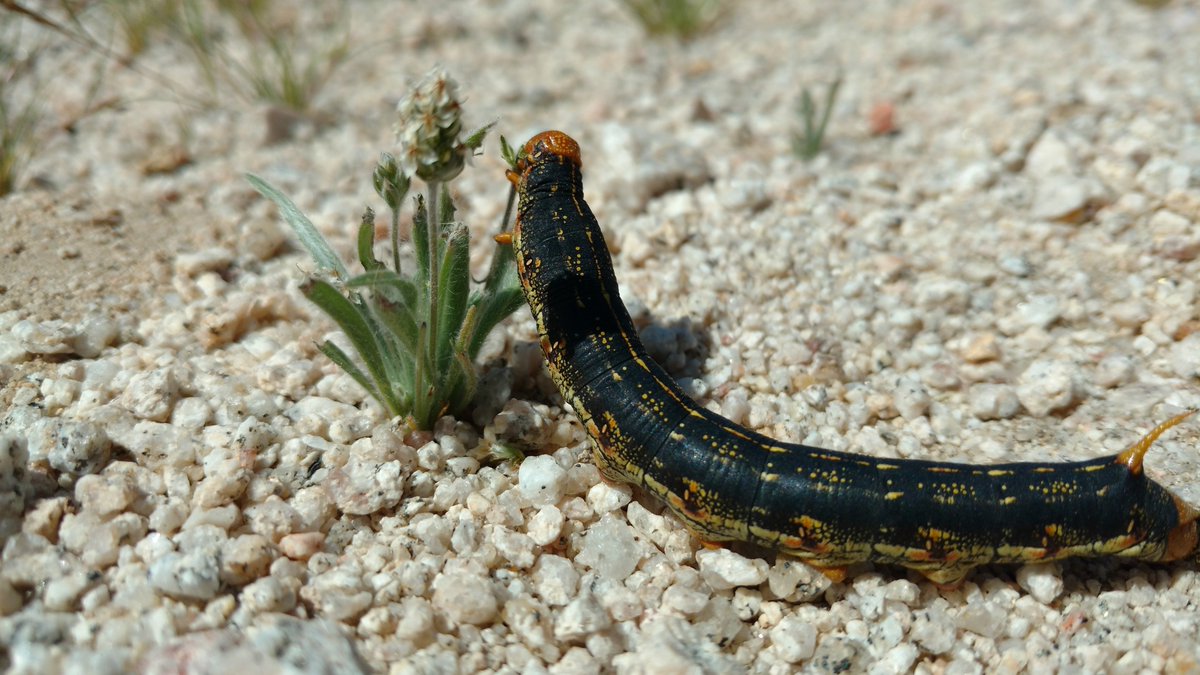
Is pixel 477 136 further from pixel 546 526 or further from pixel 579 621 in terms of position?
pixel 579 621

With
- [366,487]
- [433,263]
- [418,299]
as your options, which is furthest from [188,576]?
[433,263]

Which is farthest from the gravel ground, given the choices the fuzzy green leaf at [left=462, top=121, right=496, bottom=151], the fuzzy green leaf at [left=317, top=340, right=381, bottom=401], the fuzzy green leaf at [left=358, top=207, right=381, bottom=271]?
the fuzzy green leaf at [left=358, top=207, right=381, bottom=271]

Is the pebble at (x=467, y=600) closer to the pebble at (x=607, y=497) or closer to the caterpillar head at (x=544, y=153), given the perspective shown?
the pebble at (x=607, y=497)

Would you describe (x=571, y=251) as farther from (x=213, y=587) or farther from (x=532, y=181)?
(x=213, y=587)

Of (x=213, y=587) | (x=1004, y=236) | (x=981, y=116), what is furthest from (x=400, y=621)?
(x=981, y=116)

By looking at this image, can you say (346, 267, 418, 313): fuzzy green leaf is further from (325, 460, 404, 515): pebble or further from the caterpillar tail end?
the caterpillar tail end

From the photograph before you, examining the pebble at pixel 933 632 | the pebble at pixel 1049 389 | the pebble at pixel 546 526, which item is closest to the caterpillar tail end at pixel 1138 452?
the pebble at pixel 1049 389
